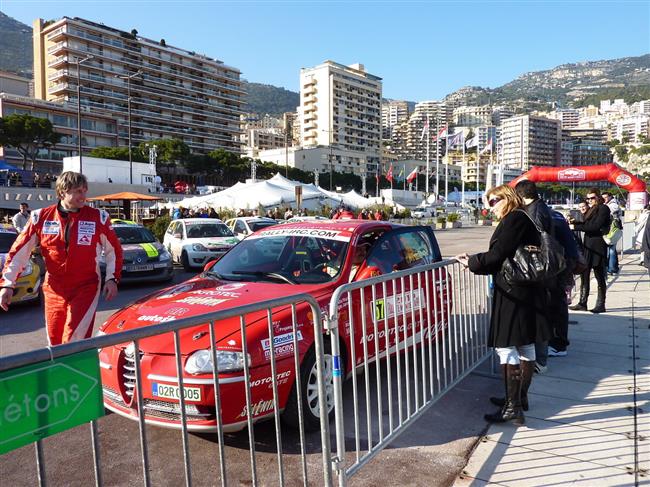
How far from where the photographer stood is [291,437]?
11.9 ft

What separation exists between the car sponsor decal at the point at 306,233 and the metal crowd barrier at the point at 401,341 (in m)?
1.03

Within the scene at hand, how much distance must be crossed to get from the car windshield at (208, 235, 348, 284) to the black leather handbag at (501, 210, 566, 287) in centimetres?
150

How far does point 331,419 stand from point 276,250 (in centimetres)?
175

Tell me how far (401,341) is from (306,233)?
185 cm

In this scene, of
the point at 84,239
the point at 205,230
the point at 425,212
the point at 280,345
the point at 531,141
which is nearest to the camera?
the point at 280,345

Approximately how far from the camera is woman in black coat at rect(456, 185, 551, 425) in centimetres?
368

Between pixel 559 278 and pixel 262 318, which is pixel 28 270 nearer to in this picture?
pixel 262 318

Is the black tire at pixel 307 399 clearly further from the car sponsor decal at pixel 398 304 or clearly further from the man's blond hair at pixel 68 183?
the man's blond hair at pixel 68 183

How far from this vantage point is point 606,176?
831 inches

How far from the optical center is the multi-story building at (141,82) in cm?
8981

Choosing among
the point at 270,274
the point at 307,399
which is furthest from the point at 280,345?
the point at 270,274

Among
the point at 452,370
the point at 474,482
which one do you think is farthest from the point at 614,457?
the point at 452,370

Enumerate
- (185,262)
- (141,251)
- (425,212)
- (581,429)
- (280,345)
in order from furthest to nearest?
(425,212) < (185,262) < (141,251) < (581,429) < (280,345)

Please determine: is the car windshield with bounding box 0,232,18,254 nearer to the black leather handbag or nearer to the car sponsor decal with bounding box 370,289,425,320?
the car sponsor decal with bounding box 370,289,425,320
